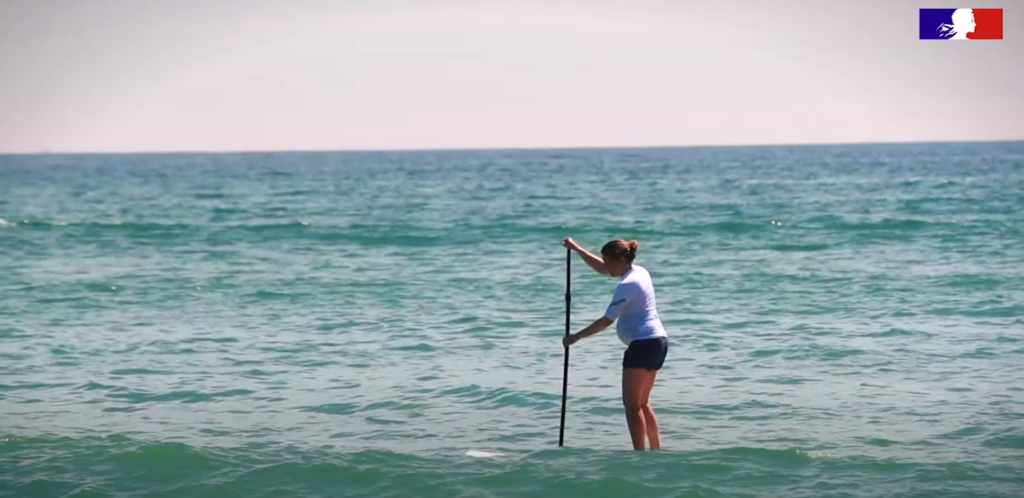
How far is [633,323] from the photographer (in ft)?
26.9

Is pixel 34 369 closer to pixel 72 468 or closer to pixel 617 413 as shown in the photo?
pixel 72 468

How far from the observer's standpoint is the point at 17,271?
73.1 ft

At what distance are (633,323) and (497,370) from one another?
408 cm

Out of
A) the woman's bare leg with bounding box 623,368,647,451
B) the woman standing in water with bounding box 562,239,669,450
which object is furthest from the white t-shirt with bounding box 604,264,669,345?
the woman's bare leg with bounding box 623,368,647,451

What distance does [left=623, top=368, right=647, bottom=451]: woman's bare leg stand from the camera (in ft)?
27.2

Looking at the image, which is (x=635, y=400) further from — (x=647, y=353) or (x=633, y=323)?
(x=633, y=323)

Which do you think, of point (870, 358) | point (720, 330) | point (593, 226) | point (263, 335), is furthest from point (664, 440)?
point (593, 226)

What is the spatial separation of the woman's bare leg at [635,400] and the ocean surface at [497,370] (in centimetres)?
18

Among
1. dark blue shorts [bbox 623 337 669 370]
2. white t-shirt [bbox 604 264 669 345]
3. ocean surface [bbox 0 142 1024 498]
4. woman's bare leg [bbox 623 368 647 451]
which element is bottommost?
ocean surface [bbox 0 142 1024 498]

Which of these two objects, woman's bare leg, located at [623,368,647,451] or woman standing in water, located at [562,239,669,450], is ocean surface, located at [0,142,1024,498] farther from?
woman standing in water, located at [562,239,669,450]

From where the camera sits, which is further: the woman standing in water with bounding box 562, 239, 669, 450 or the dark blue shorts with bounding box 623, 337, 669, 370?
the dark blue shorts with bounding box 623, 337, 669, 370

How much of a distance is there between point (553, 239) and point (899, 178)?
38616mm

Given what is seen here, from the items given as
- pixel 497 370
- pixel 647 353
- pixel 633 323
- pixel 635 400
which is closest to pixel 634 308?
pixel 633 323

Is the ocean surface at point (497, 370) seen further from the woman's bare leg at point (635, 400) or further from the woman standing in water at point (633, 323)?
the woman standing in water at point (633, 323)
